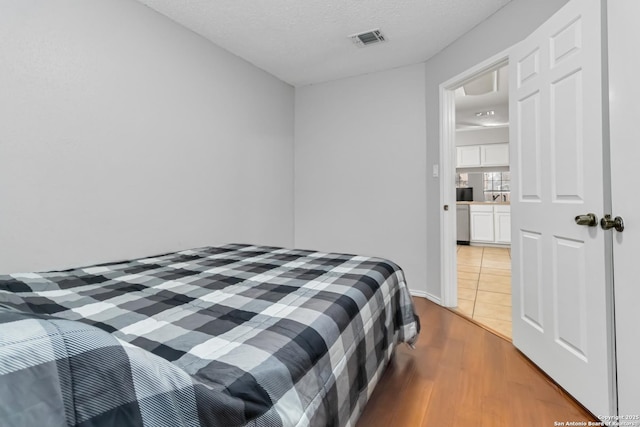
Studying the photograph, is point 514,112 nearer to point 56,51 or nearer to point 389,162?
point 389,162

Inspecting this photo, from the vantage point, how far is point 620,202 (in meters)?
1.29

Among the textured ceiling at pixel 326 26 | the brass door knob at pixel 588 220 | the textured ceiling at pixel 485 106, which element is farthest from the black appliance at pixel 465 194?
the brass door knob at pixel 588 220

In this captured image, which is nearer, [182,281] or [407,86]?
[182,281]

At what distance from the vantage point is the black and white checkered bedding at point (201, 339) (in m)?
0.48

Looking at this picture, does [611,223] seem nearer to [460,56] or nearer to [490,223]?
[460,56]

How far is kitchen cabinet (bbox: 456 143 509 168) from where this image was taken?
6.45 m

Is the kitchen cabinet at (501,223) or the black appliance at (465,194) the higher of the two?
the black appliance at (465,194)

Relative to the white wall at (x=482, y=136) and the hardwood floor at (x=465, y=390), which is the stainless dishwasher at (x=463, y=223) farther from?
the hardwood floor at (x=465, y=390)

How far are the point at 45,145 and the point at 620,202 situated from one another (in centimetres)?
287

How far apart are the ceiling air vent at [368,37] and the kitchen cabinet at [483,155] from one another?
4838mm

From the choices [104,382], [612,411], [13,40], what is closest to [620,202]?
[612,411]

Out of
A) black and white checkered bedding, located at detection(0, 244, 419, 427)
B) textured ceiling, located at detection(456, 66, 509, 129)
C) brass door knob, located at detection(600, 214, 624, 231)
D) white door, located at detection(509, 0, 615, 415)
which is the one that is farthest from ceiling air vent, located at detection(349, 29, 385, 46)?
textured ceiling, located at detection(456, 66, 509, 129)

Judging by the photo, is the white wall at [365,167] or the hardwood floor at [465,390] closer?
the hardwood floor at [465,390]

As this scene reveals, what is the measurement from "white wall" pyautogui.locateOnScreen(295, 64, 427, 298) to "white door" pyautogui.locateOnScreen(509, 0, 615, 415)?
125 cm
